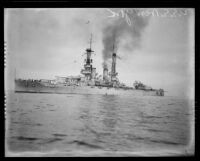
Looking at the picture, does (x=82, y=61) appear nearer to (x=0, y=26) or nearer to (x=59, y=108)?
(x=59, y=108)

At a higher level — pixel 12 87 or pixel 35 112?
pixel 12 87

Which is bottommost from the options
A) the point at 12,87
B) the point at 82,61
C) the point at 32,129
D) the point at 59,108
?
the point at 32,129

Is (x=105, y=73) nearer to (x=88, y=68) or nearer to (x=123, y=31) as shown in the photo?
(x=88, y=68)

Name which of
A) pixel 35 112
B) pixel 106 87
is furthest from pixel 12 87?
pixel 106 87

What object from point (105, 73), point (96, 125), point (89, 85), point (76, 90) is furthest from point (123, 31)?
point (96, 125)

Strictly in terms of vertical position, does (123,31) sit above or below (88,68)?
above

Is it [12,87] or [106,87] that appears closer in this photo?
[12,87]

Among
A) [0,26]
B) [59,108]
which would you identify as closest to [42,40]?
[0,26]
